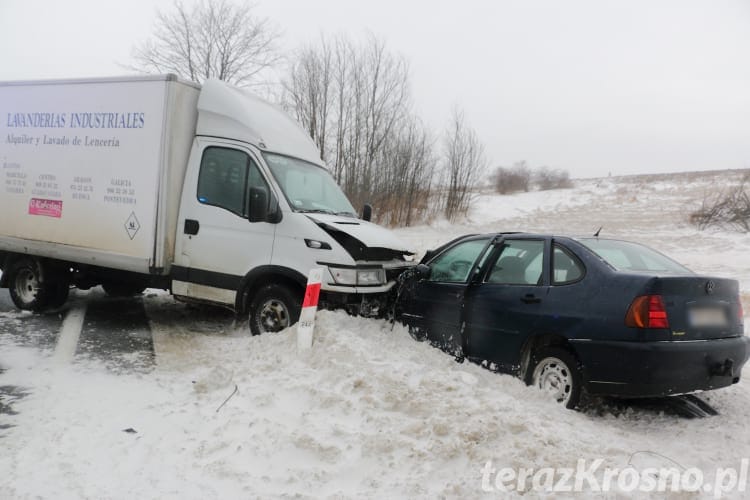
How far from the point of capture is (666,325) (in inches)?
156

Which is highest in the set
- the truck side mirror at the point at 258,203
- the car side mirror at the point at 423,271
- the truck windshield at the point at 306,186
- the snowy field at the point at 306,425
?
the truck windshield at the point at 306,186

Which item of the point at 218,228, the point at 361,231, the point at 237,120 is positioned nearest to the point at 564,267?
the point at 361,231

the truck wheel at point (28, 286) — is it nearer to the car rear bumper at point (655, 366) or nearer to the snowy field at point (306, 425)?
the snowy field at point (306, 425)

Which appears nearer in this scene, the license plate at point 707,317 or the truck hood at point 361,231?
the license plate at point 707,317

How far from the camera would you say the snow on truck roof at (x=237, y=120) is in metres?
6.53

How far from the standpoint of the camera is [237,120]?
6551mm

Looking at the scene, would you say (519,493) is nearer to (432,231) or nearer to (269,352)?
(269,352)

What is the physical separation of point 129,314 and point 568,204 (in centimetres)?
3679

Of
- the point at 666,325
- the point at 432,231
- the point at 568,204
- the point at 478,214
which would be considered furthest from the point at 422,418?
the point at 568,204

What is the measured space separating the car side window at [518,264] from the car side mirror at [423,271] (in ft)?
2.89

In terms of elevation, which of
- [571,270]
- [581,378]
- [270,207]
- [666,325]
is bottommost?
[581,378]

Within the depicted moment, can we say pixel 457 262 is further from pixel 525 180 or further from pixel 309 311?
pixel 525 180

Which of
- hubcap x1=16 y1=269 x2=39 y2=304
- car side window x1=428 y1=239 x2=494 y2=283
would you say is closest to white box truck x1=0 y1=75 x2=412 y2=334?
hubcap x1=16 y1=269 x2=39 y2=304

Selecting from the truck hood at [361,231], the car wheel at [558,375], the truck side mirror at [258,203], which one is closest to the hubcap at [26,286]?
the truck side mirror at [258,203]
